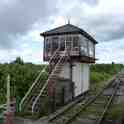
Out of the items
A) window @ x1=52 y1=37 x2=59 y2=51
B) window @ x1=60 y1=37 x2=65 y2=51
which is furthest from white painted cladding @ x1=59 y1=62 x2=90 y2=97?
window @ x1=52 y1=37 x2=59 y2=51

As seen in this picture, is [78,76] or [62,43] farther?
[78,76]

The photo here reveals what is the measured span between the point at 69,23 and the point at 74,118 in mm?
11641

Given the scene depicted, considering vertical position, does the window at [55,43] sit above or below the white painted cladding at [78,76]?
above

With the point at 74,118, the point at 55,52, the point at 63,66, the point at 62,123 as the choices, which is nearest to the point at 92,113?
the point at 74,118

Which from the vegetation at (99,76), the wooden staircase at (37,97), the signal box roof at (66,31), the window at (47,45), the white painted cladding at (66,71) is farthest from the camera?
the vegetation at (99,76)

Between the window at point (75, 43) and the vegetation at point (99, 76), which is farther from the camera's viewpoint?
the vegetation at point (99, 76)

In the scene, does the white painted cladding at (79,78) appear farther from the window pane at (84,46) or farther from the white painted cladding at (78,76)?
the window pane at (84,46)

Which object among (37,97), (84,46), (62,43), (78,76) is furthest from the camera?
(78,76)

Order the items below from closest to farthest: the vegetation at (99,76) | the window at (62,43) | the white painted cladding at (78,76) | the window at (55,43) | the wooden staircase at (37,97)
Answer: the wooden staircase at (37,97), the white painted cladding at (78,76), the window at (62,43), the window at (55,43), the vegetation at (99,76)

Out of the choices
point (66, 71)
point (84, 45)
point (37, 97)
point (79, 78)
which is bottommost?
point (37, 97)

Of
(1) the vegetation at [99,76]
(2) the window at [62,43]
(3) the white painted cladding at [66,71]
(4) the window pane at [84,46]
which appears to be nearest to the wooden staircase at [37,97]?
(3) the white painted cladding at [66,71]

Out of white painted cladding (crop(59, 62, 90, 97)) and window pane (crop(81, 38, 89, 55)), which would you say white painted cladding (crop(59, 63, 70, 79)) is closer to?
white painted cladding (crop(59, 62, 90, 97))

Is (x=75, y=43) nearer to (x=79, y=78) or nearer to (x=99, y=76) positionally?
(x=79, y=78)

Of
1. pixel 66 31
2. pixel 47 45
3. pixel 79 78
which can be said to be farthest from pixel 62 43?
pixel 79 78
